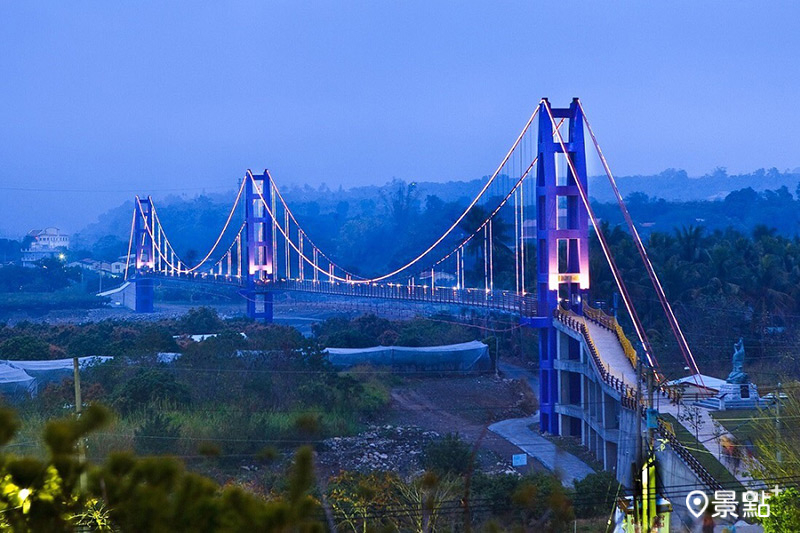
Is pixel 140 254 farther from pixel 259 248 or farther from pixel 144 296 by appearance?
pixel 259 248

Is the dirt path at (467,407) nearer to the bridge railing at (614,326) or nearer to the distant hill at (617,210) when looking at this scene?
the bridge railing at (614,326)

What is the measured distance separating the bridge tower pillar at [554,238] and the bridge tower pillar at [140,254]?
1082 inches

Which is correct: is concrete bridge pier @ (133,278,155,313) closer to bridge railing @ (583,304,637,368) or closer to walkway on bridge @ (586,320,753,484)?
bridge railing @ (583,304,637,368)

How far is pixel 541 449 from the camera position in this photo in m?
15.3

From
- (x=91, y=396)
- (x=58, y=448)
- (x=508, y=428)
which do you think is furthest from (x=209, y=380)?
(x=58, y=448)

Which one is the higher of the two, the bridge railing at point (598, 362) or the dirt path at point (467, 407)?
the bridge railing at point (598, 362)

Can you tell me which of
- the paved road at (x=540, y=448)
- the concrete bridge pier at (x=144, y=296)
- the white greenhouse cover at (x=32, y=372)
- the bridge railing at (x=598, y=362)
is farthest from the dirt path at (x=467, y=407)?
the concrete bridge pier at (x=144, y=296)

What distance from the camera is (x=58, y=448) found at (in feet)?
11.3

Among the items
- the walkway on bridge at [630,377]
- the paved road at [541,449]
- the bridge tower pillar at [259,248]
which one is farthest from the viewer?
the bridge tower pillar at [259,248]

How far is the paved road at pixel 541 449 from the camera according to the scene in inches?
535

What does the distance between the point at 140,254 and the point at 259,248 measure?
49.3ft

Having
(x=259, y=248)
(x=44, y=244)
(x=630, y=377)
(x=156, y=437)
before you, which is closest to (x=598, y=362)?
(x=630, y=377)

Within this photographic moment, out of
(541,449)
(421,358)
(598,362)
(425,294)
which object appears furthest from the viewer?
(425,294)

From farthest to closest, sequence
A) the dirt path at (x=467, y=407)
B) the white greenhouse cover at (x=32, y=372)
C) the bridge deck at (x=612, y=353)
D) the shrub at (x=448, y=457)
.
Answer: the white greenhouse cover at (x=32, y=372) < the dirt path at (x=467, y=407) < the bridge deck at (x=612, y=353) < the shrub at (x=448, y=457)
